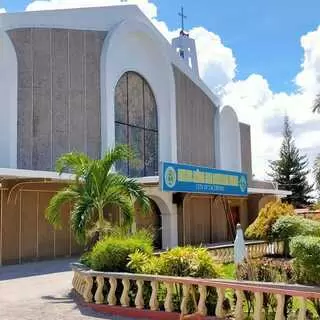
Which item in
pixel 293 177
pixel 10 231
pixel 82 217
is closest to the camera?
pixel 82 217

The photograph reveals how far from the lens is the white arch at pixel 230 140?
30969 mm

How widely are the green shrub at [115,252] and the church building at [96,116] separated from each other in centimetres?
658

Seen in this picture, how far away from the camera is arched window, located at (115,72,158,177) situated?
2306 centimetres

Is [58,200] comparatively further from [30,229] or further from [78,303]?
[30,229]

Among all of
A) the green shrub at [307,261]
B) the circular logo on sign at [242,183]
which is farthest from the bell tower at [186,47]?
the green shrub at [307,261]

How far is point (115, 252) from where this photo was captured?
934 centimetres

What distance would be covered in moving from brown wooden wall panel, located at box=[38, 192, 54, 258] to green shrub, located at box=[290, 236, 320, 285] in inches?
434

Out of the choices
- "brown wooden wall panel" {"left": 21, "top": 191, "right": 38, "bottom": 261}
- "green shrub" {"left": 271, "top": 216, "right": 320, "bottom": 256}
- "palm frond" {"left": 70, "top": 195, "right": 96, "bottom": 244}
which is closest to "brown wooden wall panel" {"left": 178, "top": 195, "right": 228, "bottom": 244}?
"green shrub" {"left": 271, "top": 216, "right": 320, "bottom": 256}

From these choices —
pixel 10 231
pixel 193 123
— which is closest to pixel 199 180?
pixel 193 123

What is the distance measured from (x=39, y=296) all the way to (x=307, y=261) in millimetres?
5175

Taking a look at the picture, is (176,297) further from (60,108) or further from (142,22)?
(142,22)

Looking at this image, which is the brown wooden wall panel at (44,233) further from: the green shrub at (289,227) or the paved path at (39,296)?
the green shrub at (289,227)

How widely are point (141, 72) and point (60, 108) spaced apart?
5912mm

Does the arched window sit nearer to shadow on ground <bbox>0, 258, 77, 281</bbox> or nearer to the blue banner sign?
the blue banner sign
